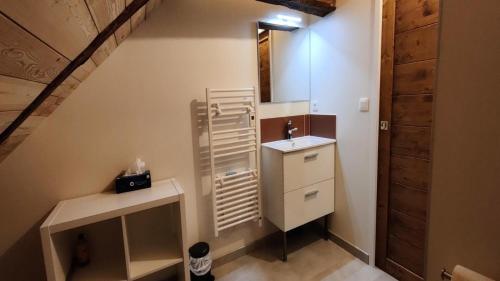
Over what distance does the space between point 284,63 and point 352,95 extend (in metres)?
0.72

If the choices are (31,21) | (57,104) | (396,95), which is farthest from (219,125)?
(31,21)

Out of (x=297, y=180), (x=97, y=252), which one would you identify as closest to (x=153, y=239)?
(x=97, y=252)

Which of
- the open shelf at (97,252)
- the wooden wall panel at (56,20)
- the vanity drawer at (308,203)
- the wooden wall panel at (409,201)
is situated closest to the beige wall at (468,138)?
the wooden wall panel at (56,20)

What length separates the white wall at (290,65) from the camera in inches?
91.7

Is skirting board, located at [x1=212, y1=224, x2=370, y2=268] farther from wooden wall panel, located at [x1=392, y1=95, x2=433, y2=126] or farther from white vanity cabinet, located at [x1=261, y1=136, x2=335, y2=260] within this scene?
wooden wall panel, located at [x1=392, y1=95, x2=433, y2=126]

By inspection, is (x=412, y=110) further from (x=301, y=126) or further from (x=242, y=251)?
(x=242, y=251)

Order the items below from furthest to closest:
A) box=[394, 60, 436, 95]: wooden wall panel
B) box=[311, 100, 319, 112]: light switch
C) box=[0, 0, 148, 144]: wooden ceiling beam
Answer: box=[311, 100, 319, 112]: light switch → box=[394, 60, 436, 95]: wooden wall panel → box=[0, 0, 148, 144]: wooden ceiling beam

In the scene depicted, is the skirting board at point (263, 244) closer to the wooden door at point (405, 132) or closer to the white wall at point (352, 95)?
the white wall at point (352, 95)

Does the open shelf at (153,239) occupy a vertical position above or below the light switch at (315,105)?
below

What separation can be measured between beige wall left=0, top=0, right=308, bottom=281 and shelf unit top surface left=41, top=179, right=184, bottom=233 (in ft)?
0.43

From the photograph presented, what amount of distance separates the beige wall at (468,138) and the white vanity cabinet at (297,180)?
4.40 feet

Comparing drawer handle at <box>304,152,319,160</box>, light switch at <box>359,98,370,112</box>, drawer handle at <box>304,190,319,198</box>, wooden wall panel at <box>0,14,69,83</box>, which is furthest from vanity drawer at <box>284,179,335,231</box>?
wooden wall panel at <box>0,14,69,83</box>

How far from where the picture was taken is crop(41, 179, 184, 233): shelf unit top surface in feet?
4.29

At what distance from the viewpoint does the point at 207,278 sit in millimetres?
1928
